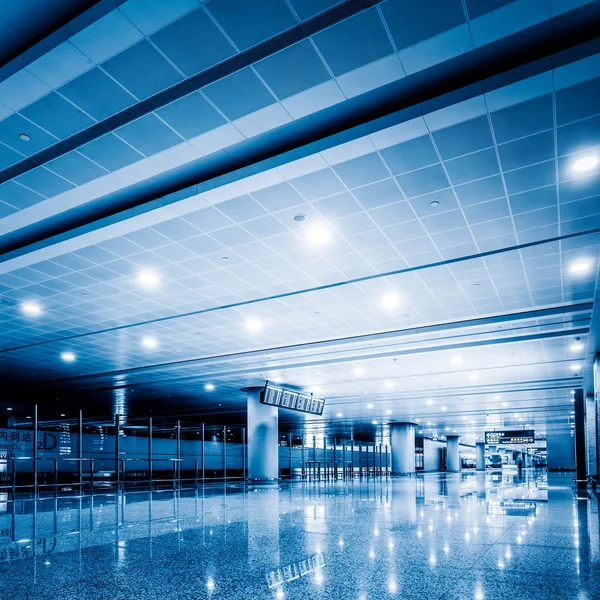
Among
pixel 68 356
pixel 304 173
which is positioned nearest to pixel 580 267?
pixel 304 173

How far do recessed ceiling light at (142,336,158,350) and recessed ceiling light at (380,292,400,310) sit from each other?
8597mm

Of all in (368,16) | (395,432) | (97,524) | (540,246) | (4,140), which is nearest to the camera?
(368,16)

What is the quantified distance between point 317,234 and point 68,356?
14970 millimetres

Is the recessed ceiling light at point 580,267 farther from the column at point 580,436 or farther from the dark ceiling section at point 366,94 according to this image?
the column at point 580,436

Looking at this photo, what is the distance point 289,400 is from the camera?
26.9m

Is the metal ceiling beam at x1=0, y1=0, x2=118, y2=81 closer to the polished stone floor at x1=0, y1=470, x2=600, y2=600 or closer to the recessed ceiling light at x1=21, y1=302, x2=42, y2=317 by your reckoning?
the polished stone floor at x1=0, y1=470, x2=600, y2=600

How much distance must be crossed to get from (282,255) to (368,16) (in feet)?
20.2

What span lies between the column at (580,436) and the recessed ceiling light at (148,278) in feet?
78.8

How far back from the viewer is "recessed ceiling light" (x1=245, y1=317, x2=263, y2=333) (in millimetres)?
15805

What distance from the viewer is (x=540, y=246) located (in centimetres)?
1042

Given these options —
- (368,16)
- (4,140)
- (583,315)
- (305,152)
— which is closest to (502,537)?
(305,152)

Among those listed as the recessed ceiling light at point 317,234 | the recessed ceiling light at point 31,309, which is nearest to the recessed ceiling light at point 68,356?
the recessed ceiling light at point 31,309

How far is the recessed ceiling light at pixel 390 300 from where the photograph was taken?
13.5 metres

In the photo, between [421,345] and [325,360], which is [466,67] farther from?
[325,360]
